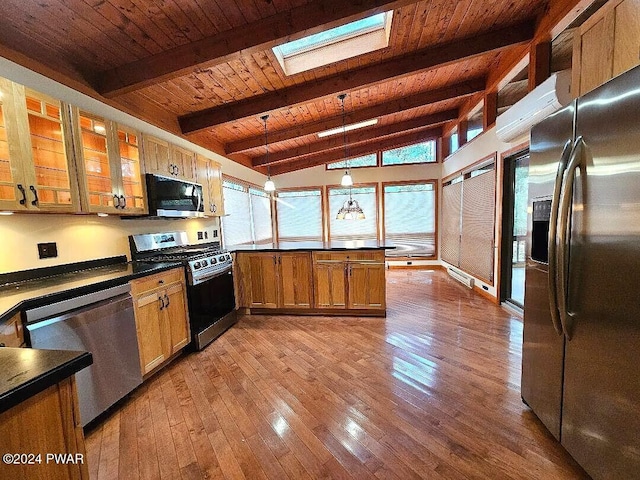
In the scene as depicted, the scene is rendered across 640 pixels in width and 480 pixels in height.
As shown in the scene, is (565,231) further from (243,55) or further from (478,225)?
(478,225)

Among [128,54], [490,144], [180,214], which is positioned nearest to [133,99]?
[128,54]

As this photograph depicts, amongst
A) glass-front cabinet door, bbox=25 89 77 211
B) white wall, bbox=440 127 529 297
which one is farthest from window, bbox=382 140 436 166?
glass-front cabinet door, bbox=25 89 77 211

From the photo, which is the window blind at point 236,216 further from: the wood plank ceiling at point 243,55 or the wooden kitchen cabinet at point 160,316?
the wooden kitchen cabinet at point 160,316

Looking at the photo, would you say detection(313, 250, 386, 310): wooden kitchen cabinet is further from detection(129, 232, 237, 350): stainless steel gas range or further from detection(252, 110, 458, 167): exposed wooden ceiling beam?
detection(252, 110, 458, 167): exposed wooden ceiling beam

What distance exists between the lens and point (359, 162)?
6.93m

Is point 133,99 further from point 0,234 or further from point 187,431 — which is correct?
point 187,431

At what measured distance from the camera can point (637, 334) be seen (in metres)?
1.05

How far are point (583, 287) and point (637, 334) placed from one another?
26cm

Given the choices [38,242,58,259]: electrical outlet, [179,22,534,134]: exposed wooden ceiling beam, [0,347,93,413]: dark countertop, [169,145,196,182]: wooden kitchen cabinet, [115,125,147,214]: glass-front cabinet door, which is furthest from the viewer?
[169,145,196,182]: wooden kitchen cabinet

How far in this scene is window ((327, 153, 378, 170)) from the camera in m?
6.87

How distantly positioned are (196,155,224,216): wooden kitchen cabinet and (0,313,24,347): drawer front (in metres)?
2.37

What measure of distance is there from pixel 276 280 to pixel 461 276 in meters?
3.49

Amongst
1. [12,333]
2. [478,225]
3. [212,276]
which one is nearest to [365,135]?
Result: [478,225]

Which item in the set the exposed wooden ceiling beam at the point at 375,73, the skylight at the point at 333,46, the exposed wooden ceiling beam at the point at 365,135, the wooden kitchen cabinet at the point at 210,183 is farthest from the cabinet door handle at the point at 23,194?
the exposed wooden ceiling beam at the point at 365,135
